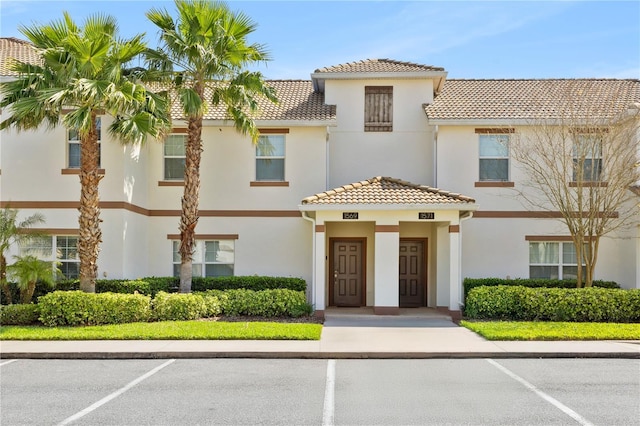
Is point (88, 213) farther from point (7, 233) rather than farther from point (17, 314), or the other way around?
point (17, 314)

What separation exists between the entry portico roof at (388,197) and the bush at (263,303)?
2.60 m

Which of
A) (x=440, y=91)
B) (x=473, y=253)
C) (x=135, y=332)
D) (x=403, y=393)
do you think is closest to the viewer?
(x=403, y=393)

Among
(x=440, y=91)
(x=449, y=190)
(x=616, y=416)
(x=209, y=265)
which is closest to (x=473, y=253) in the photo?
(x=449, y=190)

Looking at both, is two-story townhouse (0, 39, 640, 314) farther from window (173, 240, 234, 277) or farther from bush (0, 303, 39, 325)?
bush (0, 303, 39, 325)

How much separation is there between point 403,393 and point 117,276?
1187 cm

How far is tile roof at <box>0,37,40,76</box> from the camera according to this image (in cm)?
2091

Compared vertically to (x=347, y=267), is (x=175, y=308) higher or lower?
lower

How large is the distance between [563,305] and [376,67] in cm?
1001

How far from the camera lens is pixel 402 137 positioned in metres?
21.9

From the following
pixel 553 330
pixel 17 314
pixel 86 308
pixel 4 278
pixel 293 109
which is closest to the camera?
pixel 553 330

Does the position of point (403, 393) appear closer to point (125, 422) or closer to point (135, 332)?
point (125, 422)

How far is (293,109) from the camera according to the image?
71.2ft

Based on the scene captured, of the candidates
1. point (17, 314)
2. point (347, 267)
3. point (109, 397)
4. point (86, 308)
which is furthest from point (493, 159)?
point (109, 397)

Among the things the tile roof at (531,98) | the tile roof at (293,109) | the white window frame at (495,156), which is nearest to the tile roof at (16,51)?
the tile roof at (293,109)
